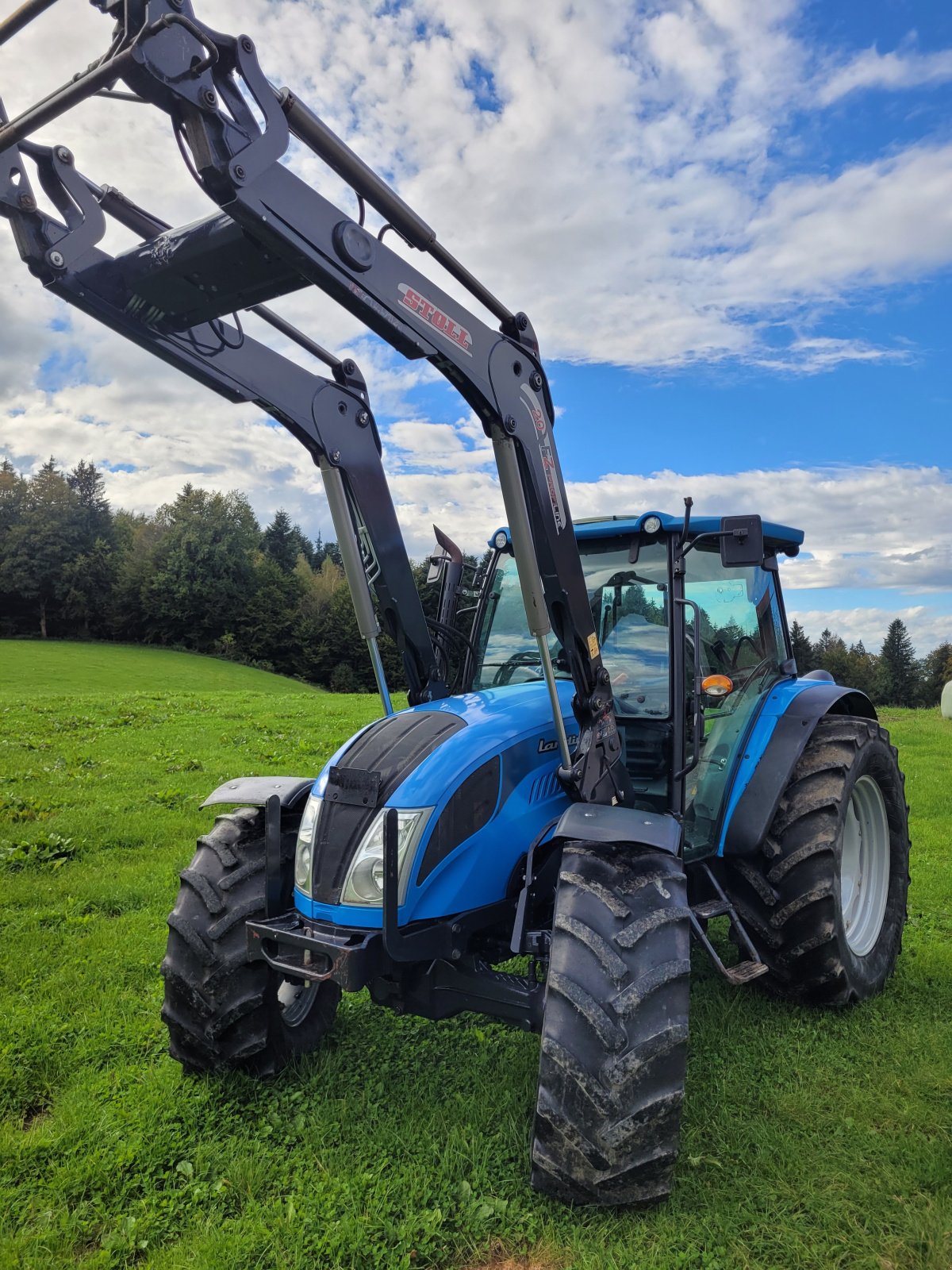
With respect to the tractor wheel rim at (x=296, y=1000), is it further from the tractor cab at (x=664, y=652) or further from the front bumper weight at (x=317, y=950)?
the tractor cab at (x=664, y=652)

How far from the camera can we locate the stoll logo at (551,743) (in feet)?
12.5

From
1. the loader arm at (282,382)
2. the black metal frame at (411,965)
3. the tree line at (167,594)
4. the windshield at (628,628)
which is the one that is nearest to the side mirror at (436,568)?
the loader arm at (282,382)

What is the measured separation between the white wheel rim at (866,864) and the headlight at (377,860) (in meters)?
2.91

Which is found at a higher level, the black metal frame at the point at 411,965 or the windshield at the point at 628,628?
the windshield at the point at 628,628

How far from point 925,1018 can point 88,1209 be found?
377 centimetres

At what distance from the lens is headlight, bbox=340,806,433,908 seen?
125 inches

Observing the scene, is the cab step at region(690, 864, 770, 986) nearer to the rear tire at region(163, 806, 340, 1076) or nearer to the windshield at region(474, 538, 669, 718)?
the windshield at region(474, 538, 669, 718)

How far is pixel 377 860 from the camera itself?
3188 mm

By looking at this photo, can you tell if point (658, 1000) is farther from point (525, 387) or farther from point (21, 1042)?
point (21, 1042)

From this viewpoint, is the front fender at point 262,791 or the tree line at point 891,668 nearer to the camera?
the front fender at point 262,791

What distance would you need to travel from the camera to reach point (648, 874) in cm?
316

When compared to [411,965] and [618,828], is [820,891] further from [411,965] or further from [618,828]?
[411,965]

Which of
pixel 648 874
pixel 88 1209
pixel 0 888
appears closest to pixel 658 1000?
pixel 648 874

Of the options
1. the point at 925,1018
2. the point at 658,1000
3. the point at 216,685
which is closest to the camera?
the point at 658,1000
